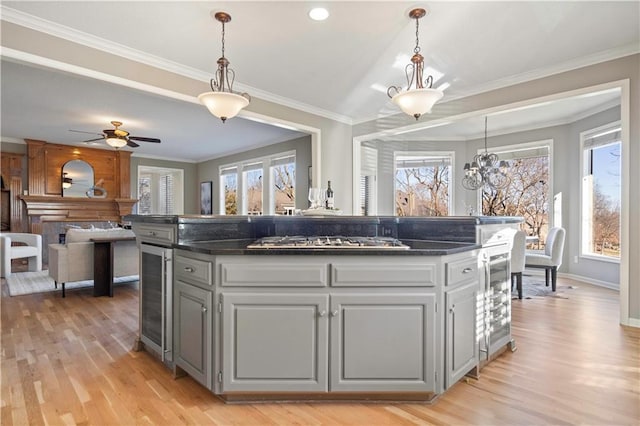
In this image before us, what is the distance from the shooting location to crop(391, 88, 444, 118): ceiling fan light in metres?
2.66

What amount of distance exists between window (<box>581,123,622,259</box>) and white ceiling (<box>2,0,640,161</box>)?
737 mm

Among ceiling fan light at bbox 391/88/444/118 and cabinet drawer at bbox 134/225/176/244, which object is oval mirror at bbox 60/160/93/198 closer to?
cabinet drawer at bbox 134/225/176/244

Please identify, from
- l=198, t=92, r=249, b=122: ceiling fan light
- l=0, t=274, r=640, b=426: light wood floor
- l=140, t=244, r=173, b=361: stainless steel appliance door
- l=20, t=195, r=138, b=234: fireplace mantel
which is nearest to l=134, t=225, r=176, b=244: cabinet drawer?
l=140, t=244, r=173, b=361: stainless steel appliance door

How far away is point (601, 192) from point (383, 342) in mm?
5441

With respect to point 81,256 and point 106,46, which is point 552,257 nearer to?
point 106,46

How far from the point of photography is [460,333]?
203 centimetres

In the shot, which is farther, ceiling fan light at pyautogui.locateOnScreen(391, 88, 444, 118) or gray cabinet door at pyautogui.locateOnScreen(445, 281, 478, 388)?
ceiling fan light at pyautogui.locateOnScreen(391, 88, 444, 118)

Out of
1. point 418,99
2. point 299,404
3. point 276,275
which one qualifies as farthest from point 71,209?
point 418,99

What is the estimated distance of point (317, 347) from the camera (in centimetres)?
187

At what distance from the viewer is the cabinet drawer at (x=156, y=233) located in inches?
89.3

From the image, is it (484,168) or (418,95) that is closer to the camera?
(418,95)

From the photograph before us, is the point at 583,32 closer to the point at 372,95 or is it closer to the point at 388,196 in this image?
the point at 372,95

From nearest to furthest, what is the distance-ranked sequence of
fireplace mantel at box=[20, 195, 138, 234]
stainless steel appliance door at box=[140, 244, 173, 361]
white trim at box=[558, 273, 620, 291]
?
stainless steel appliance door at box=[140, 244, 173, 361] < white trim at box=[558, 273, 620, 291] < fireplace mantel at box=[20, 195, 138, 234]

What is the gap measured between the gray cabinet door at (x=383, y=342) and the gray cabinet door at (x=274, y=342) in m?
0.08
